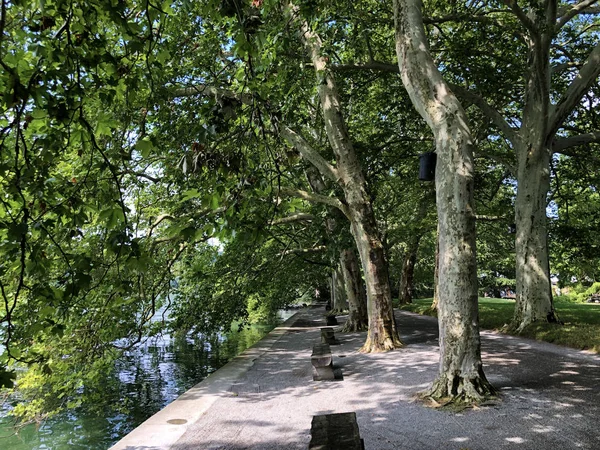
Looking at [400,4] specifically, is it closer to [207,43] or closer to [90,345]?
[207,43]

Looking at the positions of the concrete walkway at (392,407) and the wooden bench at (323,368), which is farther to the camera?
the wooden bench at (323,368)

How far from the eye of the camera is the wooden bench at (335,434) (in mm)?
3449

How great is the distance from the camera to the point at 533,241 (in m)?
11.7

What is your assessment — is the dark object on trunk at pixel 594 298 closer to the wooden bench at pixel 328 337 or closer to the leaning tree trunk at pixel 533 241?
the leaning tree trunk at pixel 533 241

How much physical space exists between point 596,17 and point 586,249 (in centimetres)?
812

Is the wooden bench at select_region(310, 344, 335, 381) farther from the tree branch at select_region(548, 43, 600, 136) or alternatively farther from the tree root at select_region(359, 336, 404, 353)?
the tree branch at select_region(548, 43, 600, 136)

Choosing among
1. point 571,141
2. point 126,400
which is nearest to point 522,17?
point 571,141

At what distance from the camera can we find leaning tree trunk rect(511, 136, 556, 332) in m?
11.5

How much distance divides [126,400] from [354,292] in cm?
908

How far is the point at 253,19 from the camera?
301 centimetres

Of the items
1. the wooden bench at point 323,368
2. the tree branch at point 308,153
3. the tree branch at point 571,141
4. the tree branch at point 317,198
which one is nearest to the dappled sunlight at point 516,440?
the wooden bench at point 323,368

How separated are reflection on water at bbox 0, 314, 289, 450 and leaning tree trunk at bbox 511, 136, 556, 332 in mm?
9242

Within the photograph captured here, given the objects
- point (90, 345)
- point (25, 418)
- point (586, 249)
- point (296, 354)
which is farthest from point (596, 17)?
point (25, 418)

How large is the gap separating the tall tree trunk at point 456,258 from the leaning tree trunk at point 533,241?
6415mm
